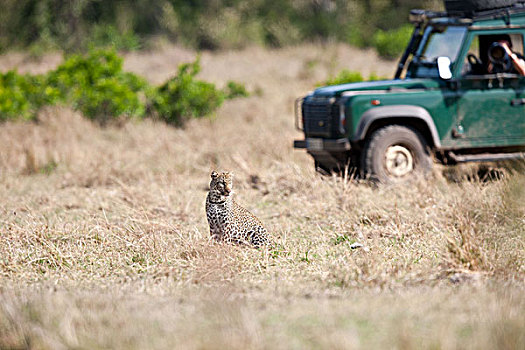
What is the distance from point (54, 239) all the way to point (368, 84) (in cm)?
424

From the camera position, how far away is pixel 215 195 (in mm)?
6172

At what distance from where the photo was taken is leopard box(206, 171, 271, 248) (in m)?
6.14

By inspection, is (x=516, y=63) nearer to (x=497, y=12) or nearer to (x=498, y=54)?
(x=498, y=54)

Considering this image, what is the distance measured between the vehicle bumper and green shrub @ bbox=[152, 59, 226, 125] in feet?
16.3

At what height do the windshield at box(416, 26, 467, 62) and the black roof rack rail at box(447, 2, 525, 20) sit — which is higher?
the black roof rack rail at box(447, 2, 525, 20)

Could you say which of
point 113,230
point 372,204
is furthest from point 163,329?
point 372,204

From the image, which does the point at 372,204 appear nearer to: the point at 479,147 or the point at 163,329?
the point at 479,147

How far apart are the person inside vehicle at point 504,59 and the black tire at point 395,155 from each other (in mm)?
1192

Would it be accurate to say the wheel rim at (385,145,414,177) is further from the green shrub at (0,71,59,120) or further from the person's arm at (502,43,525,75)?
the green shrub at (0,71,59,120)

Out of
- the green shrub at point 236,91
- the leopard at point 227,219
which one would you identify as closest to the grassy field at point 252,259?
the leopard at point 227,219

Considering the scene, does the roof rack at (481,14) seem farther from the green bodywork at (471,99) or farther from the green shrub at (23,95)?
the green shrub at (23,95)

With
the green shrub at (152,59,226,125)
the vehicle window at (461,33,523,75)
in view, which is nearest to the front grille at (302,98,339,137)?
the vehicle window at (461,33,523,75)

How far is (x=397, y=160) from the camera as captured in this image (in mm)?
9023

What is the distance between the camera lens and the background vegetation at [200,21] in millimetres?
29219
